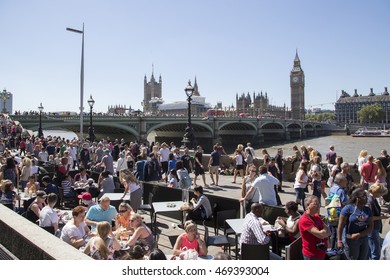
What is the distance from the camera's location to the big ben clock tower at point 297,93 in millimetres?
174125

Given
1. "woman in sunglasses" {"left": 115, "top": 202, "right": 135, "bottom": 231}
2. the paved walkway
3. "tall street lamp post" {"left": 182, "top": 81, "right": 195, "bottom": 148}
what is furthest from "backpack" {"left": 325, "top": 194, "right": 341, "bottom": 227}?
"tall street lamp post" {"left": 182, "top": 81, "right": 195, "bottom": 148}

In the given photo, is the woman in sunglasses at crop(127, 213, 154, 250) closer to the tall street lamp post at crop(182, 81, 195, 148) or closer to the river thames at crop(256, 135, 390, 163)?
the tall street lamp post at crop(182, 81, 195, 148)

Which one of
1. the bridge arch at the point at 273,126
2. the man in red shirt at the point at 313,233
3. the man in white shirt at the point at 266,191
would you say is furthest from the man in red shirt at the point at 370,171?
the bridge arch at the point at 273,126

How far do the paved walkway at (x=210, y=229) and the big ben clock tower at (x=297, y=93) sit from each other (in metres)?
162

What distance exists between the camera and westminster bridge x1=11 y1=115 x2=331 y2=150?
136 feet

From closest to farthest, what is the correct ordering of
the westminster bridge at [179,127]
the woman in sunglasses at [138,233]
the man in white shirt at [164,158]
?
the woman in sunglasses at [138,233], the man in white shirt at [164,158], the westminster bridge at [179,127]

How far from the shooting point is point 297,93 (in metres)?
178

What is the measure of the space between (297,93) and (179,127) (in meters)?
120

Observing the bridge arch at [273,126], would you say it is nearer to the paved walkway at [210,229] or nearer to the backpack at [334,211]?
the paved walkway at [210,229]

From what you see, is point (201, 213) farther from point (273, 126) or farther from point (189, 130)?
point (273, 126)

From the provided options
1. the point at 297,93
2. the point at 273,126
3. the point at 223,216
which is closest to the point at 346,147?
the point at 273,126

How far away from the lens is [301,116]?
17012 centimetres

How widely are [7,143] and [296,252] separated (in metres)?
21.2
